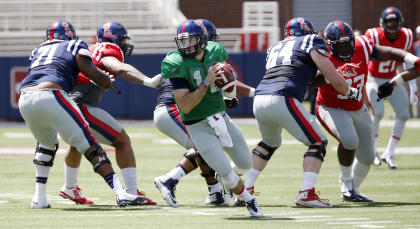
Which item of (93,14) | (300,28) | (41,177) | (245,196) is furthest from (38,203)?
(93,14)

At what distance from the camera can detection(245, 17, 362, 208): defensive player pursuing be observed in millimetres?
8164

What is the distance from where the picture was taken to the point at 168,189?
825 cm

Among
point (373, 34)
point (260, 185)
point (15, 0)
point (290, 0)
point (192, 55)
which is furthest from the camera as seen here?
point (290, 0)

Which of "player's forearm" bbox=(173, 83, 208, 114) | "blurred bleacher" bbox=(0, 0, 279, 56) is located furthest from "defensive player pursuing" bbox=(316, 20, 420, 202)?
"blurred bleacher" bbox=(0, 0, 279, 56)

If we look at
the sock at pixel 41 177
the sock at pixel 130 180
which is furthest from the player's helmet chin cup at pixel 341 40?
the sock at pixel 41 177

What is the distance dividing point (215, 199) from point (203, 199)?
46 cm

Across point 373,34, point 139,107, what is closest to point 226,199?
point 373,34

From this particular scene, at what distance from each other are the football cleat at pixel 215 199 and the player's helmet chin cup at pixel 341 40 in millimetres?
1821

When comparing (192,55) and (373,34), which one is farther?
(373,34)

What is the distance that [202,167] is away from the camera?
862cm

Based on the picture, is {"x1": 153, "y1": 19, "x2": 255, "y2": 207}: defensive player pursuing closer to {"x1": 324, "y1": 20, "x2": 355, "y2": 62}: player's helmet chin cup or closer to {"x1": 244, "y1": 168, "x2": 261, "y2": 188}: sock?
{"x1": 244, "y1": 168, "x2": 261, "y2": 188}: sock

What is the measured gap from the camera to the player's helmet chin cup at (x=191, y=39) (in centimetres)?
750

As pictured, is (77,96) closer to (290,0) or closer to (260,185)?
(260,185)

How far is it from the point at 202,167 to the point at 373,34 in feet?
14.2
